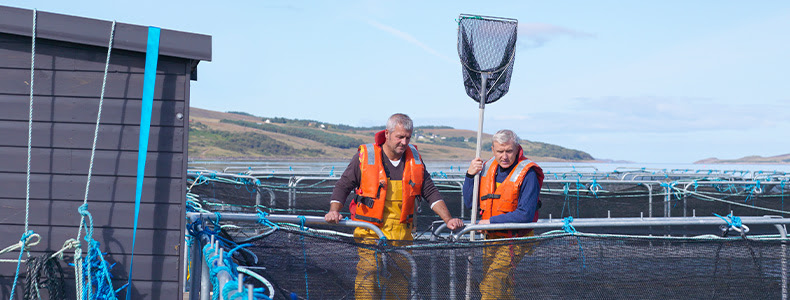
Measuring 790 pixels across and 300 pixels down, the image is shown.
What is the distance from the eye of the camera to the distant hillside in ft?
322

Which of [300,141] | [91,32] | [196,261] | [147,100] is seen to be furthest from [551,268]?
[300,141]

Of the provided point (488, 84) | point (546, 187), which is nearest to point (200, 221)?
point (488, 84)

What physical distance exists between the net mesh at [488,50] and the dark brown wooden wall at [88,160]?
2522 millimetres

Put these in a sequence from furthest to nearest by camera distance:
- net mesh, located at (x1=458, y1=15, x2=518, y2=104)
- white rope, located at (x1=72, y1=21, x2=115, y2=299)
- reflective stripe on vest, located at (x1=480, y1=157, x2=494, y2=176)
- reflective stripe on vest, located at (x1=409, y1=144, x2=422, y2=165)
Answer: net mesh, located at (x1=458, y1=15, x2=518, y2=104)
reflective stripe on vest, located at (x1=480, y1=157, x2=494, y2=176)
reflective stripe on vest, located at (x1=409, y1=144, x2=422, y2=165)
white rope, located at (x1=72, y1=21, x2=115, y2=299)

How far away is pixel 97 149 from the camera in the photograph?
4.64 meters

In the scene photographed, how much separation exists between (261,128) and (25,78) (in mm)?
126796

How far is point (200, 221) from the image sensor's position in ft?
15.0

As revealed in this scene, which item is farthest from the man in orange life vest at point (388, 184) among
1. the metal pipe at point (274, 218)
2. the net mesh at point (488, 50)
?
the net mesh at point (488, 50)

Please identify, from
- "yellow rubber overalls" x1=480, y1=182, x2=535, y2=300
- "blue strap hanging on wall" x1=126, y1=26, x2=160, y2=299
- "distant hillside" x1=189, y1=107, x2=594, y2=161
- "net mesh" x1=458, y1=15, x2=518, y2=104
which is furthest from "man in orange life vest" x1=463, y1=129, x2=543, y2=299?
"distant hillside" x1=189, y1=107, x2=594, y2=161

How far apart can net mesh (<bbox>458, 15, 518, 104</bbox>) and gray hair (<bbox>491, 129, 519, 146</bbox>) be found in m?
0.83

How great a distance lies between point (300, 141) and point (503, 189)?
110m

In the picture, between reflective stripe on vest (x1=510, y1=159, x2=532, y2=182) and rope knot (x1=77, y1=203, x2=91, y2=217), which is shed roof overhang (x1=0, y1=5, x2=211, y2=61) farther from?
reflective stripe on vest (x1=510, y1=159, x2=532, y2=182)

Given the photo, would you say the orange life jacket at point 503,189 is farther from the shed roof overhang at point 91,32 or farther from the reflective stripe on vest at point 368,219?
the shed roof overhang at point 91,32

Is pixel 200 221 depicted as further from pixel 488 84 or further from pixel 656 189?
pixel 656 189
